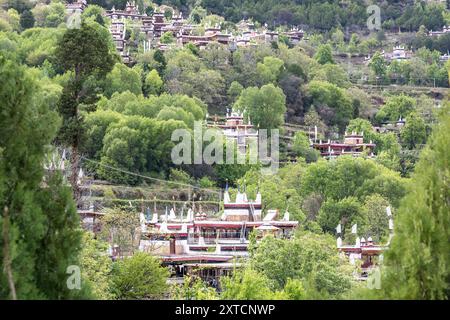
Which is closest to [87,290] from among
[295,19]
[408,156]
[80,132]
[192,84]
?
[80,132]

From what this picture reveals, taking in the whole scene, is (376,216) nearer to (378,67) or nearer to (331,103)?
(331,103)

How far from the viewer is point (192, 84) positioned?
267 feet

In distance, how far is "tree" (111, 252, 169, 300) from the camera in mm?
31688

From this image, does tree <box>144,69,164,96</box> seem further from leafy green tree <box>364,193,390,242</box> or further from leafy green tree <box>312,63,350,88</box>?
leafy green tree <box>364,193,390,242</box>

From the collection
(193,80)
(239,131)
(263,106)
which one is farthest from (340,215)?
(193,80)

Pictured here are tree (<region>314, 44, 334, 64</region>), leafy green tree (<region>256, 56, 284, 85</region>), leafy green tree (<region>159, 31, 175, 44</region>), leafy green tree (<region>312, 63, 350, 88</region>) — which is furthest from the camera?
tree (<region>314, 44, 334, 64</region>)

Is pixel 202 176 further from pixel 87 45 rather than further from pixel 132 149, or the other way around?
pixel 87 45

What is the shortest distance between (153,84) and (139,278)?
47.0 meters

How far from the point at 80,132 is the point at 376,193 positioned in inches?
1380

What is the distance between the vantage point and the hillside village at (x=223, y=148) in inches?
596

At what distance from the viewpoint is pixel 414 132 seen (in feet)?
259

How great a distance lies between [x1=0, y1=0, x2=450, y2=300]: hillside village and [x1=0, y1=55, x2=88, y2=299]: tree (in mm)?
21

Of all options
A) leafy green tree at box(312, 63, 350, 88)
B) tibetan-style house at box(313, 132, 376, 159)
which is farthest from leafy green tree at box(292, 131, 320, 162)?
leafy green tree at box(312, 63, 350, 88)

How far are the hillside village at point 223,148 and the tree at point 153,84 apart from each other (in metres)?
0.14
